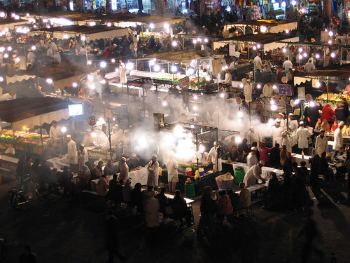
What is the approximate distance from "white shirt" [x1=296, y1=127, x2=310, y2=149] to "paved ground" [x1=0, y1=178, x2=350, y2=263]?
2.63 meters

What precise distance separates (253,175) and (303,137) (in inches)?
108

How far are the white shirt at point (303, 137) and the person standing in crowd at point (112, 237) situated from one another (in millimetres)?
7292

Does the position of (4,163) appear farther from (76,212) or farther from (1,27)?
(1,27)

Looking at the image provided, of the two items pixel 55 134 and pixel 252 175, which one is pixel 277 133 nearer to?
pixel 252 175

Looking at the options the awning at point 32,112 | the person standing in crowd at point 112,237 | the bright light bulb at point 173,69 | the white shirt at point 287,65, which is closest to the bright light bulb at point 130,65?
the bright light bulb at point 173,69

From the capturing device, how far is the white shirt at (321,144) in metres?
17.1

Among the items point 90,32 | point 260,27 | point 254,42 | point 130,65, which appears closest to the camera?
point 254,42

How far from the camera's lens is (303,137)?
17688 mm

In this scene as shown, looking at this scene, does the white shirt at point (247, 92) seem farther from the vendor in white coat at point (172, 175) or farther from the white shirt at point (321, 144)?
the vendor in white coat at point (172, 175)

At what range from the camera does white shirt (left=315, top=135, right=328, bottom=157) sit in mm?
17094

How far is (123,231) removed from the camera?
554 inches

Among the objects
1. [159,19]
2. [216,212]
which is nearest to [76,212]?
[216,212]

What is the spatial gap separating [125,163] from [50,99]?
4.07 meters

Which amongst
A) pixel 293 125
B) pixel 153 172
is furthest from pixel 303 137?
pixel 153 172
